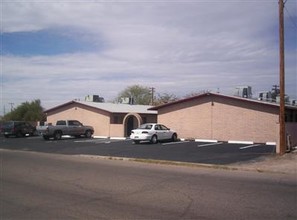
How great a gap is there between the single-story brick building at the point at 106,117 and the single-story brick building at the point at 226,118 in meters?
4.85

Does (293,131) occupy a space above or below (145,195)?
above

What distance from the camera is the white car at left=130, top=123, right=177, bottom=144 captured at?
32094 mm

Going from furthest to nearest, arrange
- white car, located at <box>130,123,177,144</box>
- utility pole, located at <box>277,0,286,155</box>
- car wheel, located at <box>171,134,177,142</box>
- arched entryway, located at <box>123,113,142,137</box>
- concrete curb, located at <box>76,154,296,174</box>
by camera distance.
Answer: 1. arched entryway, located at <box>123,113,142,137</box>
2. car wheel, located at <box>171,134,177,142</box>
3. white car, located at <box>130,123,177,144</box>
4. utility pole, located at <box>277,0,286,155</box>
5. concrete curb, located at <box>76,154,296,174</box>

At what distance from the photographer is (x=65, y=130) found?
4056 cm

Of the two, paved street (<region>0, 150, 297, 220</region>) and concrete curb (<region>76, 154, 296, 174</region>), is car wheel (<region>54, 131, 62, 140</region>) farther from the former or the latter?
paved street (<region>0, 150, 297, 220</region>)

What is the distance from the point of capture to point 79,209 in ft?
30.1

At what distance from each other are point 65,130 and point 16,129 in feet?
28.6

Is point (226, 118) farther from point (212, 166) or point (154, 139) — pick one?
point (212, 166)

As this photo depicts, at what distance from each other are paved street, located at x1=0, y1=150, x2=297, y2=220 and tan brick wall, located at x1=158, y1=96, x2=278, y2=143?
16.5 metres

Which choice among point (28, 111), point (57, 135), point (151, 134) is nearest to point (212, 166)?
point (151, 134)

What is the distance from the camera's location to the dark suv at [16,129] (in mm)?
46094

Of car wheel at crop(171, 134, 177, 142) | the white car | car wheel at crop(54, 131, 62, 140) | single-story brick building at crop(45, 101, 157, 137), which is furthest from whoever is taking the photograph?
single-story brick building at crop(45, 101, 157, 137)

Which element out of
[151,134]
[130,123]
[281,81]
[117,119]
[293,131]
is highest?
[281,81]

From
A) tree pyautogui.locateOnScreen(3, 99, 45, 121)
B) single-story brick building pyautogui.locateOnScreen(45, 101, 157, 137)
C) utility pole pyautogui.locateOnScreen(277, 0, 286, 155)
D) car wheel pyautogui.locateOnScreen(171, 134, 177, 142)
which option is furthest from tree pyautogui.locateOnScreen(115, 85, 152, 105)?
utility pole pyautogui.locateOnScreen(277, 0, 286, 155)
